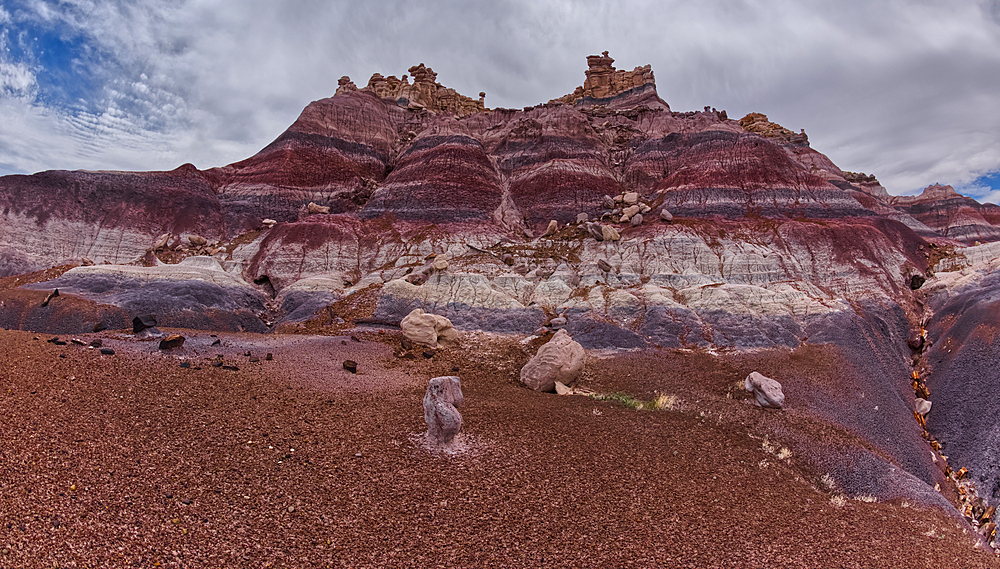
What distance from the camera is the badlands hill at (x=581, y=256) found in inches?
789

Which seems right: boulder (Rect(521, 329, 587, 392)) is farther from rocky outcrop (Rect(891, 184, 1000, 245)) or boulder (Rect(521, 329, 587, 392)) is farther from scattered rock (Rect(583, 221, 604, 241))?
rocky outcrop (Rect(891, 184, 1000, 245))

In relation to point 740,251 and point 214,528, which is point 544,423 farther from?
point 740,251

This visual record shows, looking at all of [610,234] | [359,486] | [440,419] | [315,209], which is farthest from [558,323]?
[315,209]

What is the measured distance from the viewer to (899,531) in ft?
30.0

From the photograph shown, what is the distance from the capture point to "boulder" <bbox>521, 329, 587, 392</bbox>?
18.0 m

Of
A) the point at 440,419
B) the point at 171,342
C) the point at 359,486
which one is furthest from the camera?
the point at 171,342

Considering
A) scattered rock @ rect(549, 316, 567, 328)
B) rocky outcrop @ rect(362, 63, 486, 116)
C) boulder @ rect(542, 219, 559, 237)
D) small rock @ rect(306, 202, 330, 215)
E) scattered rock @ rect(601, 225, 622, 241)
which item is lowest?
scattered rock @ rect(549, 316, 567, 328)

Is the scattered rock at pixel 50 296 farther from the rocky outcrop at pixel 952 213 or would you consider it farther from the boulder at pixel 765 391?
the rocky outcrop at pixel 952 213

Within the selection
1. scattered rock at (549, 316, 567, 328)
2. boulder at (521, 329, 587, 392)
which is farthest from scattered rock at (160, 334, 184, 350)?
scattered rock at (549, 316, 567, 328)

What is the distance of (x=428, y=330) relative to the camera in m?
23.1

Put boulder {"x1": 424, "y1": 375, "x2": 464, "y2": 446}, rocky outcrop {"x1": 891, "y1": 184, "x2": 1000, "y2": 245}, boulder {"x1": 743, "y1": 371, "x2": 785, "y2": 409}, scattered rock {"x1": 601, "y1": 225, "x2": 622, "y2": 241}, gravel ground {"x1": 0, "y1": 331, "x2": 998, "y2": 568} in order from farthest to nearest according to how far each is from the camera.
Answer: rocky outcrop {"x1": 891, "y1": 184, "x2": 1000, "y2": 245}, scattered rock {"x1": 601, "y1": 225, "x2": 622, "y2": 241}, boulder {"x1": 743, "y1": 371, "x2": 785, "y2": 409}, boulder {"x1": 424, "y1": 375, "x2": 464, "y2": 446}, gravel ground {"x1": 0, "y1": 331, "x2": 998, "y2": 568}

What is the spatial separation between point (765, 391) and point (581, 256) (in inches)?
742

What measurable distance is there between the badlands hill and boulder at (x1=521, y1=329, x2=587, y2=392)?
4.85 m

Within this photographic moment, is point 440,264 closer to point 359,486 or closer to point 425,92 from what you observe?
point 359,486
